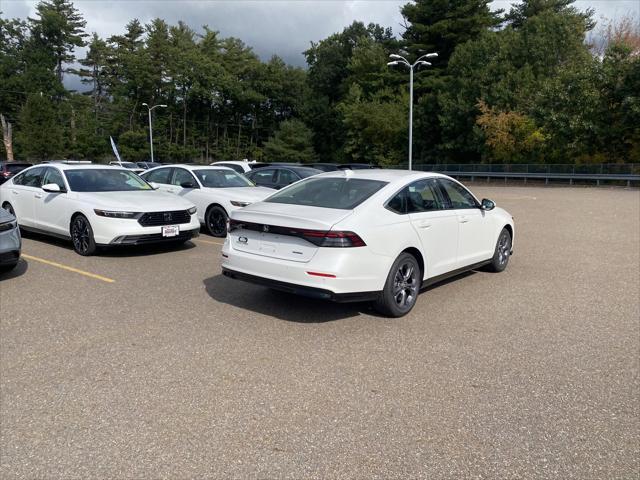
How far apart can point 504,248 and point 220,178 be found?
6567 millimetres

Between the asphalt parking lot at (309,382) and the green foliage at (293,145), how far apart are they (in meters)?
60.0

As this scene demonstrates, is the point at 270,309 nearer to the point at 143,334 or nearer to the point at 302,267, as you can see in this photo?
the point at 302,267

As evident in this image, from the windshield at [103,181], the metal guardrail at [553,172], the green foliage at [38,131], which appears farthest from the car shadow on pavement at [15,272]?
the green foliage at [38,131]

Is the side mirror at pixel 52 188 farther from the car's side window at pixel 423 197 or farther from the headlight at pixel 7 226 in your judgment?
the car's side window at pixel 423 197

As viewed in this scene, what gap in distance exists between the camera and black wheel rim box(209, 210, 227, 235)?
10750 mm

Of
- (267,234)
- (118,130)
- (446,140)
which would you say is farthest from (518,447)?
(118,130)

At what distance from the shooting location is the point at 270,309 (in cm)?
567

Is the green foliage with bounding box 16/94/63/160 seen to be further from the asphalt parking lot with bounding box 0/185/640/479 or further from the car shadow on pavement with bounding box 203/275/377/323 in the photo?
the car shadow on pavement with bounding box 203/275/377/323

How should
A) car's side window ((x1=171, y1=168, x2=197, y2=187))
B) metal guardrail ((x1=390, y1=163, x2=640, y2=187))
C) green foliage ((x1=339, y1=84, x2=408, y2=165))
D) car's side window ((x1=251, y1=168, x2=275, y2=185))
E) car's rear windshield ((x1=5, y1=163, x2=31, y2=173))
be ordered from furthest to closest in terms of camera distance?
green foliage ((x1=339, y1=84, x2=408, y2=165)) < metal guardrail ((x1=390, y1=163, x2=640, y2=187)) < car's rear windshield ((x1=5, y1=163, x2=31, y2=173)) < car's side window ((x1=251, y1=168, x2=275, y2=185)) < car's side window ((x1=171, y1=168, x2=197, y2=187))

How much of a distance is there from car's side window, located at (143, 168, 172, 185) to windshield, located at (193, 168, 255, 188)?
0.96 metres

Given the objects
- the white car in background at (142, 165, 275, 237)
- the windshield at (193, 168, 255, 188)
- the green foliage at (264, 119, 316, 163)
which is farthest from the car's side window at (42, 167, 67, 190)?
the green foliage at (264, 119, 316, 163)

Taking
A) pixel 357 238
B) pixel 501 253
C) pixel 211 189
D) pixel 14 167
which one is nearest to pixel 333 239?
pixel 357 238

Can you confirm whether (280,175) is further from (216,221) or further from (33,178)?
(33,178)

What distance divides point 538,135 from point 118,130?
180ft
